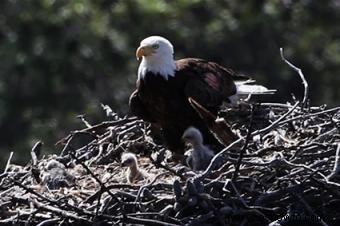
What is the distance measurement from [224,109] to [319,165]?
199 centimetres

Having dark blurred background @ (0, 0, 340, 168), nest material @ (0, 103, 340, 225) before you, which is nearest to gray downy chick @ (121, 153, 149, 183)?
nest material @ (0, 103, 340, 225)

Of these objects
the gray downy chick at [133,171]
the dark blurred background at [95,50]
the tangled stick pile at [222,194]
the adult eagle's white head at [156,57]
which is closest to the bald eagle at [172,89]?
the adult eagle's white head at [156,57]

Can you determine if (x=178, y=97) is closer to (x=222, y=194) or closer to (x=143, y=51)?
(x=143, y=51)

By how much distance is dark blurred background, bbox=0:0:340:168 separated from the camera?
15672mm

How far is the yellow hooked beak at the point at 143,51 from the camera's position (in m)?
10.3

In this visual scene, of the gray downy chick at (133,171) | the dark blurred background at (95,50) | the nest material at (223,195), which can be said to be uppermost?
the dark blurred background at (95,50)

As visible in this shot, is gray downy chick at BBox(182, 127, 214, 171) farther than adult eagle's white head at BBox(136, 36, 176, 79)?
No

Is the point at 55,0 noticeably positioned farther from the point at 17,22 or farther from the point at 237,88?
the point at 237,88

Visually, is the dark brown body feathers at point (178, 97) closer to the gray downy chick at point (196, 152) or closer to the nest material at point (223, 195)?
the gray downy chick at point (196, 152)

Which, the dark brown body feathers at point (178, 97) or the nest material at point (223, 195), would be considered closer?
the nest material at point (223, 195)

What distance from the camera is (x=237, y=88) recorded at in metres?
10.5

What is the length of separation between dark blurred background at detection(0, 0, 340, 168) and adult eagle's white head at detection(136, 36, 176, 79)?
4.81 metres

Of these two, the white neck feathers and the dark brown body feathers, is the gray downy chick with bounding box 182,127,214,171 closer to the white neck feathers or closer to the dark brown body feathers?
the dark brown body feathers

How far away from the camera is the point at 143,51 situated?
407 inches
